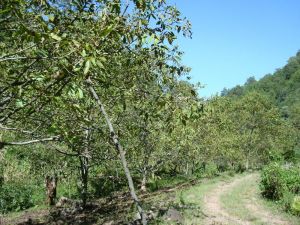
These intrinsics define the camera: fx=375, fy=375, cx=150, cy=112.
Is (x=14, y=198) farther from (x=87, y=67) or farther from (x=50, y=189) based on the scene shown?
(x=87, y=67)

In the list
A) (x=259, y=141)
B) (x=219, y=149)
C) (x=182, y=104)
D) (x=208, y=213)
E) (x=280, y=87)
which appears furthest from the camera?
(x=280, y=87)

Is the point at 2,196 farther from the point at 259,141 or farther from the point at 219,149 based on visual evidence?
the point at 259,141

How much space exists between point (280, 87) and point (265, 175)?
149 metres

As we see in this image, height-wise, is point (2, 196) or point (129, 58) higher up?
point (129, 58)

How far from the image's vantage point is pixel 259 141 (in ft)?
141

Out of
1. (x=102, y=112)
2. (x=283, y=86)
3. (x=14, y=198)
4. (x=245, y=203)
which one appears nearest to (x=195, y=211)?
(x=245, y=203)

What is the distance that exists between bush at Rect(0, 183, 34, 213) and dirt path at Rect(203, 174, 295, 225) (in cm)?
1052

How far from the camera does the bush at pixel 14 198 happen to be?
69.8 feet

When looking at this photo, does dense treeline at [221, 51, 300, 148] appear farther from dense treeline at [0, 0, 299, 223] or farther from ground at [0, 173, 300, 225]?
ground at [0, 173, 300, 225]

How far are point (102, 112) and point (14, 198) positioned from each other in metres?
19.6

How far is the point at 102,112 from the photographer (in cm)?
439

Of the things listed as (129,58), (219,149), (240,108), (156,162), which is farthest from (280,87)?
(129,58)

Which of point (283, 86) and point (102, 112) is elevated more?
point (283, 86)

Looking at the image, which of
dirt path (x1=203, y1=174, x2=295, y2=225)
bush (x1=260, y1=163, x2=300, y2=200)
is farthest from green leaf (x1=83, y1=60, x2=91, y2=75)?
bush (x1=260, y1=163, x2=300, y2=200)
